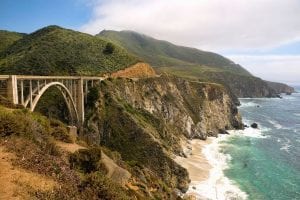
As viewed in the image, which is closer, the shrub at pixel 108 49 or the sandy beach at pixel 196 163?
the sandy beach at pixel 196 163

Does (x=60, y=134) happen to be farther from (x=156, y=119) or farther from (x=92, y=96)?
(x=156, y=119)

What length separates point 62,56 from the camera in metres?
89.9

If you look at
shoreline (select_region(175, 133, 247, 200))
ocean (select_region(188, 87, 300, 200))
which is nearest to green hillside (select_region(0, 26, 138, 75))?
shoreline (select_region(175, 133, 247, 200))

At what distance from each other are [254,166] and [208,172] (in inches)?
441

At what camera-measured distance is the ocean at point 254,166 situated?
49.2 meters

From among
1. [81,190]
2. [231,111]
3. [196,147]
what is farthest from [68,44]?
[81,190]

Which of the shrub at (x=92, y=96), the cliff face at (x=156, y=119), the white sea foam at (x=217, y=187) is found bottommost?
the white sea foam at (x=217, y=187)

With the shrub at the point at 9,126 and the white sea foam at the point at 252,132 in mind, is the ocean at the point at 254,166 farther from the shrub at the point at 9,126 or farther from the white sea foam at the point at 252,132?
the shrub at the point at 9,126

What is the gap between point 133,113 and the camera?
2589 inches

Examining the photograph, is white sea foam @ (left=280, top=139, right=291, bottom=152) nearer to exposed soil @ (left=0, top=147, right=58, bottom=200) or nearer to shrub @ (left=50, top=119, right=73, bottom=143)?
shrub @ (left=50, top=119, right=73, bottom=143)

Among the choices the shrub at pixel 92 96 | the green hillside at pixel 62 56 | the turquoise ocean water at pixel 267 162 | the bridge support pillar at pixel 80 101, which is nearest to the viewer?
the turquoise ocean water at pixel 267 162

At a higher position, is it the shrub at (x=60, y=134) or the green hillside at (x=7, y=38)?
the green hillside at (x=7, y=38)

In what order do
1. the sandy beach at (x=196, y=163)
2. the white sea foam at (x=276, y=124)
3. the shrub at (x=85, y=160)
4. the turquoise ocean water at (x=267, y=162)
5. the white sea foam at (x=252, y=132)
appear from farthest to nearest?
the white sea foam at (x=276, y=124)
the white sea foam at (x=252, y=132)
the sandy beach at (x=196, y=163)
the turquoise ocean water at (x=267, y=162)
the shrub at (x=85, y=160)

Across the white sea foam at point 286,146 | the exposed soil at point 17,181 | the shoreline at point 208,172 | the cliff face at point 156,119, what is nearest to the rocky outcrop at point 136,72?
the cliff face at point 156,119
